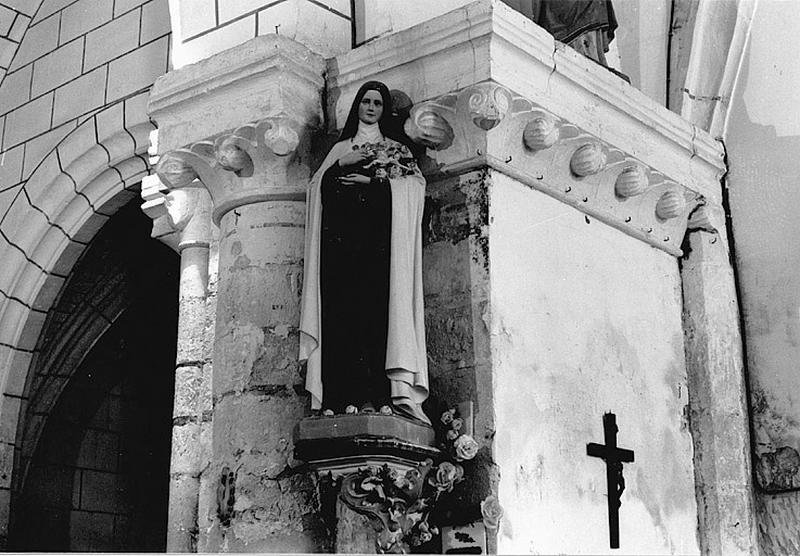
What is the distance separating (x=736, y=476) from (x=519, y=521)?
128cm

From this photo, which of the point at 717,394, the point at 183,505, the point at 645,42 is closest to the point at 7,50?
the point at 183,505

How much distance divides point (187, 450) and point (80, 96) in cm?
223

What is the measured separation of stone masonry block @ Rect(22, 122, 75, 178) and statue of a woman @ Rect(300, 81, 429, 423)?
263cm

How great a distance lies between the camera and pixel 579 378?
13.7ft

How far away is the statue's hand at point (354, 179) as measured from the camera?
152 inches

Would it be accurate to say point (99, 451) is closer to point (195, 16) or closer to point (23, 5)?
point (23, 5)

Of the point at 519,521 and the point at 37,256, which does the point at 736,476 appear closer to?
the point at 519,521

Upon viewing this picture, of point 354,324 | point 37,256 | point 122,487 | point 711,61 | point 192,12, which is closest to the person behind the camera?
point 354,324

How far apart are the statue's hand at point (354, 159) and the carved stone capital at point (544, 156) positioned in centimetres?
22

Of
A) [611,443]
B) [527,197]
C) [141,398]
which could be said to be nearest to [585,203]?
[527,197]

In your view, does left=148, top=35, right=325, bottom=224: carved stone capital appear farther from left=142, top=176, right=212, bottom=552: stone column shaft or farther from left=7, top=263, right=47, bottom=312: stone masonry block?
left=7, top=263, right=47, bottom=312: stone masonry block

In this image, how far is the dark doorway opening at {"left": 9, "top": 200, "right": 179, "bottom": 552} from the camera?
6770 mm

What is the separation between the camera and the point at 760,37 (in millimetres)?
5289

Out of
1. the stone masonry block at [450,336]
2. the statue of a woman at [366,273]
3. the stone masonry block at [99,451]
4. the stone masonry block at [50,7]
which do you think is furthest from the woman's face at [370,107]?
the stone masonry block at [99,451]
